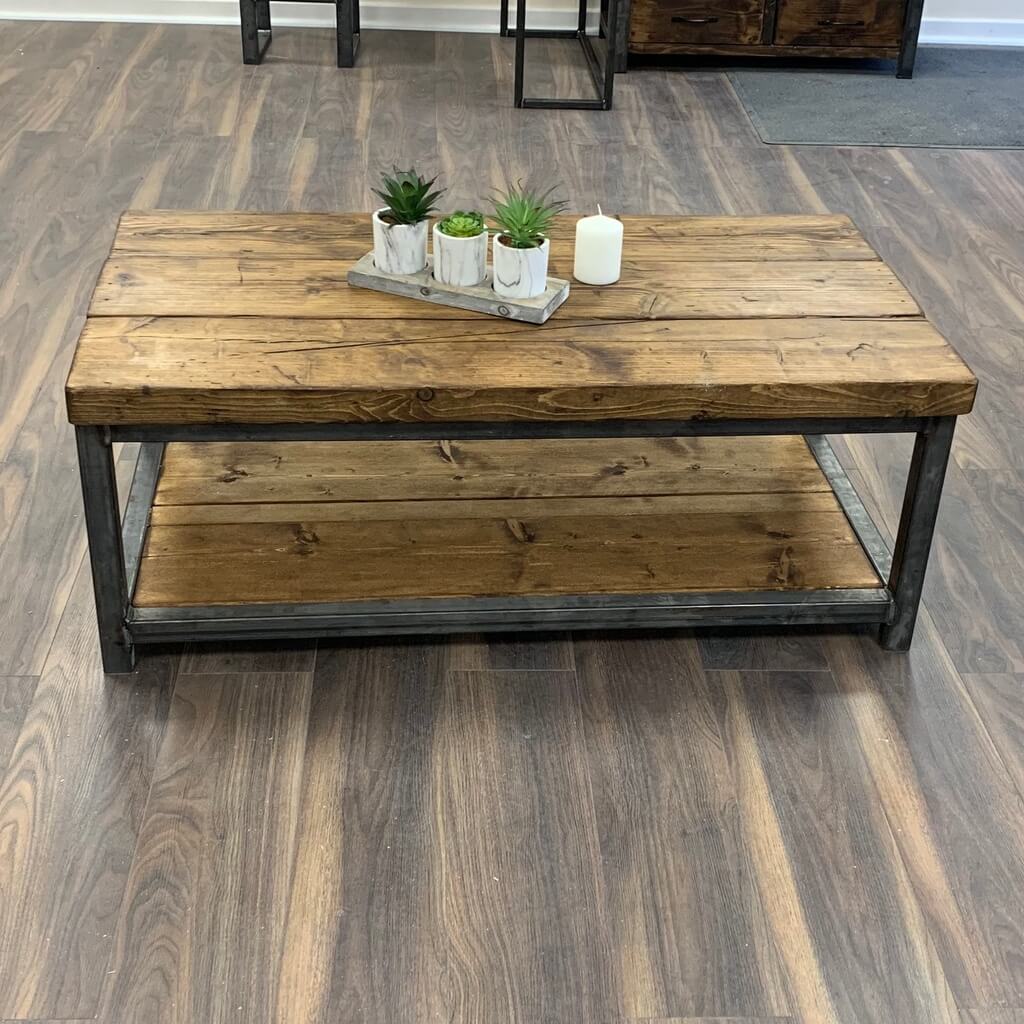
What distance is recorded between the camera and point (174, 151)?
11.8ft

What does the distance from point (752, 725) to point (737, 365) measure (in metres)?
0.46

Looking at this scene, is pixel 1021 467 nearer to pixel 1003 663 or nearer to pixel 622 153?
pixel 1003 663

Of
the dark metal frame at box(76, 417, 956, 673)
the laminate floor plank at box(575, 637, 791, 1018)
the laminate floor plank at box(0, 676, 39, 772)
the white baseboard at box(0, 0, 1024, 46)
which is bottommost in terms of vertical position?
the white baseboard at box(0, 0, 1024, 46)

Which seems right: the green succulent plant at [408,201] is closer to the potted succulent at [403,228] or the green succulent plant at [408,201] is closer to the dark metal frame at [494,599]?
the potted succulent at [403,228]

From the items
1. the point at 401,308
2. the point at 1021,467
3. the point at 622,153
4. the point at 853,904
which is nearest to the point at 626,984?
the point at 853,904

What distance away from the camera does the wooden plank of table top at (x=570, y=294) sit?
5.78ft

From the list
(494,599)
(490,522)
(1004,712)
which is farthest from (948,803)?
(490,522)

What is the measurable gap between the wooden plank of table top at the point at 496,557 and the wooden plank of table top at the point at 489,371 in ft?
1.08

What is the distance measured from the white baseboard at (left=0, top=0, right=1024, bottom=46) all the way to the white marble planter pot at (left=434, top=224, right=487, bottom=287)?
3232 mm

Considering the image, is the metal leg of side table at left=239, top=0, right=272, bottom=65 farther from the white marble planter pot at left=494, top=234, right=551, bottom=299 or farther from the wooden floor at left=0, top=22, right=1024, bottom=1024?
the white marble planter pot at left=494, top=234, right=551, bottom=299

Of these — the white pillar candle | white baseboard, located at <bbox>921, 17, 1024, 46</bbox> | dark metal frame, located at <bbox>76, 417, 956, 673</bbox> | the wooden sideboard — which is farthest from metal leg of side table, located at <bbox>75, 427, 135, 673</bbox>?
white baseboard, located at <bbox>921, 17, 1024, 46</bbox>

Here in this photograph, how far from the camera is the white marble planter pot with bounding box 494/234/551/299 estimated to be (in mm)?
1728

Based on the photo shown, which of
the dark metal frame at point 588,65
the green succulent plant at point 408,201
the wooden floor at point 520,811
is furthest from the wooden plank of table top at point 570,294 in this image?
the dark metal frame at point 588,65

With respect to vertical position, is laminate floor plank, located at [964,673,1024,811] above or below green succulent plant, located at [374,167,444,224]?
below
